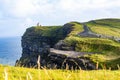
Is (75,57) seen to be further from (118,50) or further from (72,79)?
(72,79)

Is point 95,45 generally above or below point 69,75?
below

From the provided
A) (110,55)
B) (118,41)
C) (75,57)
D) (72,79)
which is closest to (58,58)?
(75,57)

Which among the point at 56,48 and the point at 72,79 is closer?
the point at 72,79

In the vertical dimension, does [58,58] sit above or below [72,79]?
below

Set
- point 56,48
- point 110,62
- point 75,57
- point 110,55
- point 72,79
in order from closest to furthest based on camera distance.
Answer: point 72,79
point 110,62
point 75,57
point 110,55
point 56,48

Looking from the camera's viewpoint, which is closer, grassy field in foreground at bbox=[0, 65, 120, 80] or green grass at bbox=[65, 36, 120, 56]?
grassy field in foreground at bbox=[0, 65, 120, 80]

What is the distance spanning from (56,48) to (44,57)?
22.9 metres

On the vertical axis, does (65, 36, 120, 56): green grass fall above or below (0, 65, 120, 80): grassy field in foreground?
below

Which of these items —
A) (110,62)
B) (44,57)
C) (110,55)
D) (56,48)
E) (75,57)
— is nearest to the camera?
(110,62)

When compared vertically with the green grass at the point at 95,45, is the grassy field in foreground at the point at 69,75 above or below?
above

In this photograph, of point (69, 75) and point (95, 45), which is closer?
point (69, 75)

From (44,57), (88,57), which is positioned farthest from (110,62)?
(44,57)

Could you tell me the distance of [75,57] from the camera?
445ft

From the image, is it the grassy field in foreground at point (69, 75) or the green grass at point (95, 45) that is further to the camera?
the green grass at point (95, 45)
